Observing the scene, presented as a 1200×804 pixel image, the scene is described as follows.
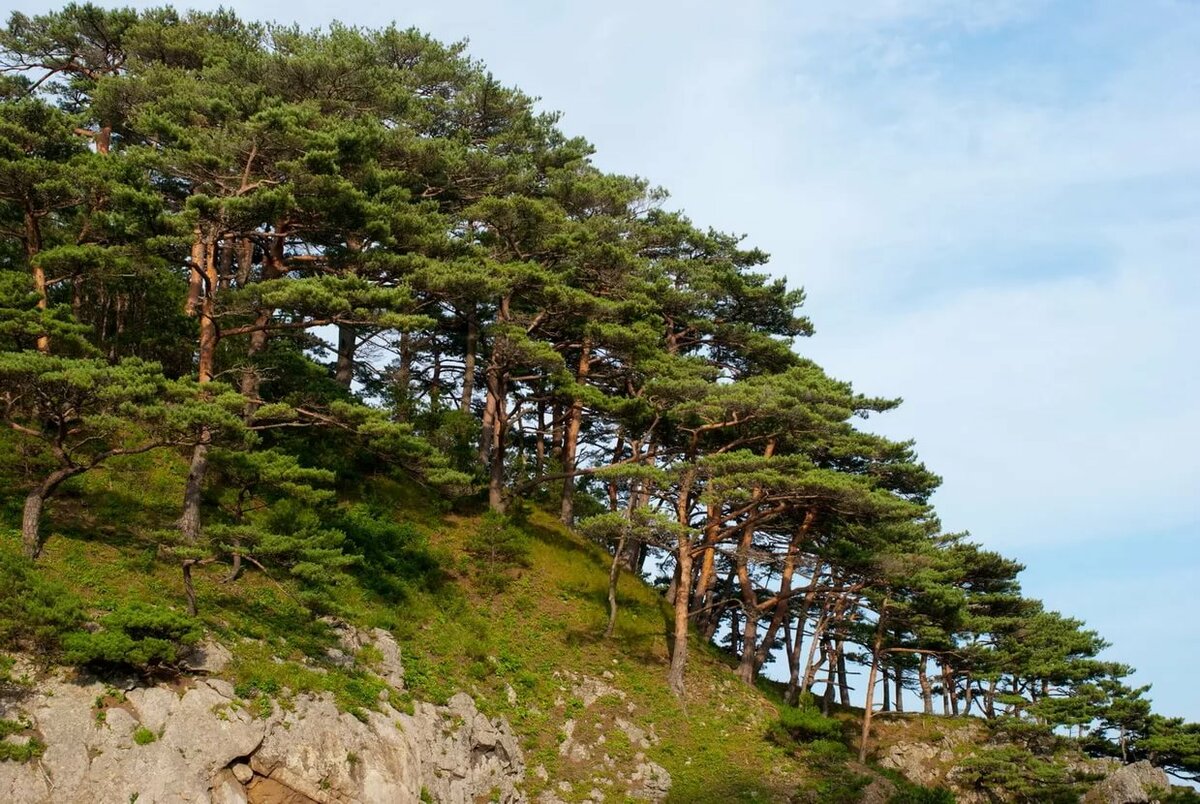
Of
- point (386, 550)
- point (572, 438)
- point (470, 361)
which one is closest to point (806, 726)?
point (572, 438)

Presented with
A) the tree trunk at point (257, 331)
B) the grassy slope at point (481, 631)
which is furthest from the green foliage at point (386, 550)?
the tree trunk at point (257, 331)

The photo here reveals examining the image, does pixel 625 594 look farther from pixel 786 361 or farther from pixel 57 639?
pixel 57 639

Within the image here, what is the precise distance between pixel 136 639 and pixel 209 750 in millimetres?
2398

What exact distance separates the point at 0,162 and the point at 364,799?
16196 mm

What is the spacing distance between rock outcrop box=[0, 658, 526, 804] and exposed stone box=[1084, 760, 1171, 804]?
23790 millimetres

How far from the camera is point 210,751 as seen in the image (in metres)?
16.9

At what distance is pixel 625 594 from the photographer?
104ft

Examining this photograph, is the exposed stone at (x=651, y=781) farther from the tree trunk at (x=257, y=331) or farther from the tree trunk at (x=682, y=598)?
the tree trunk at (x=257, y=331)

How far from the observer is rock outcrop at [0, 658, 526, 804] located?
15.6m

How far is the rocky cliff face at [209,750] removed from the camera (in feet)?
51.1

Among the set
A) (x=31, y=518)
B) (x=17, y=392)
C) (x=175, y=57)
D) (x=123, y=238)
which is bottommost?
(x=31, y=518)

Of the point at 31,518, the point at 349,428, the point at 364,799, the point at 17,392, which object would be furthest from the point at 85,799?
the point at 349,428

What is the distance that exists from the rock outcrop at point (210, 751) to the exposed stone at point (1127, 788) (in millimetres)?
23790

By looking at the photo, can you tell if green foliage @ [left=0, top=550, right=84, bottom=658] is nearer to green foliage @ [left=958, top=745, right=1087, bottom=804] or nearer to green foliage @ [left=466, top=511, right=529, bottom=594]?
green foliage @ [left=466, top=511, right=529, bottom=594]
